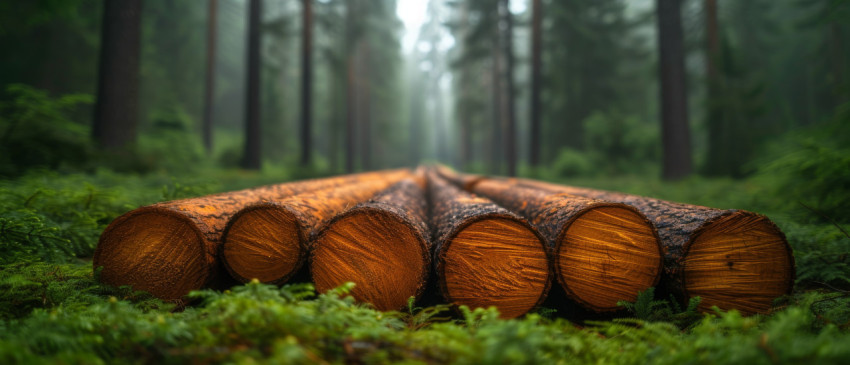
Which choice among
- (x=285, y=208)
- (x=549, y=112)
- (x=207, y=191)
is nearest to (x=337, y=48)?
(x=549, y=112)

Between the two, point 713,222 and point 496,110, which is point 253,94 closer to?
Result: point 713,222

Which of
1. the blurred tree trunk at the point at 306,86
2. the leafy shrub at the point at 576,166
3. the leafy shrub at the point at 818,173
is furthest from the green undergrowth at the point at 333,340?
the blurred tree trunk at the point at 306,86

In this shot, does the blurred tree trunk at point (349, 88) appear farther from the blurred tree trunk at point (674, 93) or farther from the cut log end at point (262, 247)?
the cut log end at point (262, 247)

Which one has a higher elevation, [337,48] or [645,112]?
[337,48]

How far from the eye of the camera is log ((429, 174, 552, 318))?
2359 millimetres

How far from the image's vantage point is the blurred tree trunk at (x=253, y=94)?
12.1 m

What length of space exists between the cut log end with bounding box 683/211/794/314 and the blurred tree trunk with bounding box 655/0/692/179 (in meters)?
8.28

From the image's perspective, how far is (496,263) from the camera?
7.77ft

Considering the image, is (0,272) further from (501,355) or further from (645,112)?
(645,112)

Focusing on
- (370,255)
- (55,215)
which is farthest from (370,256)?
(55,215)

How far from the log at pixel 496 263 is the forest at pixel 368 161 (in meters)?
0.12

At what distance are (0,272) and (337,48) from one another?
25.6 metres

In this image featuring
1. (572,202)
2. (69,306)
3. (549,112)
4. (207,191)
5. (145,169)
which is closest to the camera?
(69,306)

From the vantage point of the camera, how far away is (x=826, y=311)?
88.8 inches
